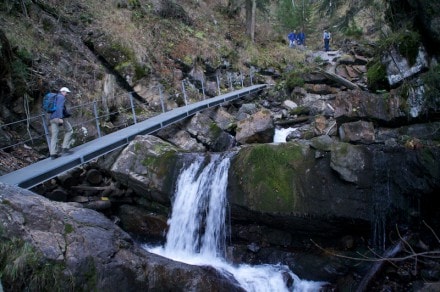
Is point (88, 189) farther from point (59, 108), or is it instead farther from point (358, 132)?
point (358, 132)

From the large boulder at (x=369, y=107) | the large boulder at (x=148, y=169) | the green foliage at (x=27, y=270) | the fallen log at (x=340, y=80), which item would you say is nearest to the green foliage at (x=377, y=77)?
the large boulder at (x=369, y=107)

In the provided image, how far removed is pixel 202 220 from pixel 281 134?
494 centimetres

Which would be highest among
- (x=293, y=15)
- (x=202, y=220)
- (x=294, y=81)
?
(x=293, y=15)

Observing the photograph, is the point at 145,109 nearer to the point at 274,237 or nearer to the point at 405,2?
the point at 274,237

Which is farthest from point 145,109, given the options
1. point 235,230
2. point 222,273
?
point 222,273

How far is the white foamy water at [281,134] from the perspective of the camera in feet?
36.0

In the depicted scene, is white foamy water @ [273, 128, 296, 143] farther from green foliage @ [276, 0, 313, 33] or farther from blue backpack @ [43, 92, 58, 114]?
green foliage @ [276, 0, 313, 33]

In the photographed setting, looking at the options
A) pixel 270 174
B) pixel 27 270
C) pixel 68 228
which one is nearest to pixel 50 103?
pixel 68 228

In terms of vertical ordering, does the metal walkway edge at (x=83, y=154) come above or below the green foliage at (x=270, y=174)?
above

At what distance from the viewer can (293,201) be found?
6727 millimetres

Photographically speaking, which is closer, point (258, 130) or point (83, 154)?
point (83, 154)

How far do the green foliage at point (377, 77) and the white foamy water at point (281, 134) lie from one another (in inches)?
111

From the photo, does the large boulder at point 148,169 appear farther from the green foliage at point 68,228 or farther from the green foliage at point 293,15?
the green foliage at point 293,15

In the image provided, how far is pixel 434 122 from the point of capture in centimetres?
791
